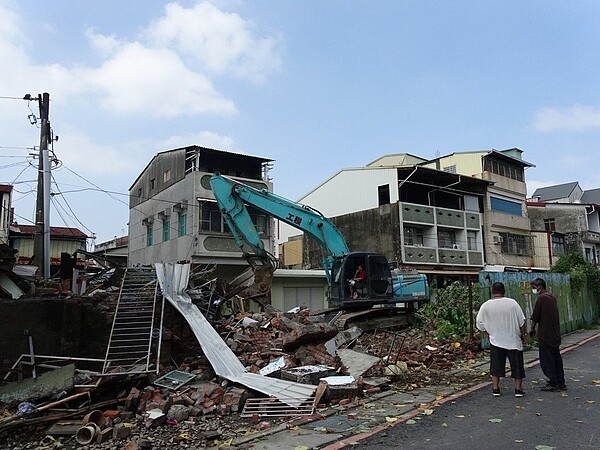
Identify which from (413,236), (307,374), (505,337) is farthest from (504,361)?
(413,236)

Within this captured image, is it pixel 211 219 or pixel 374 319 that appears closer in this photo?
pixel 374 319

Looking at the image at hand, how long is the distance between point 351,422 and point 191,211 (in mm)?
Answer: 19059

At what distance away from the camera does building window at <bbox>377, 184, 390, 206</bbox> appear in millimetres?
30875


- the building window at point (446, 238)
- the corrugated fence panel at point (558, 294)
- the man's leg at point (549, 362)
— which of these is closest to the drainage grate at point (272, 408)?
the man's leg at point (549, 362)

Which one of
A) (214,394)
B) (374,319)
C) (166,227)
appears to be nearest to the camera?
(214,394)

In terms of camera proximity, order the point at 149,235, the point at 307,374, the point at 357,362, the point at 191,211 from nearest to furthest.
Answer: the point at 307,374 < the point at 357,362 < the point at 191,211 < the point at 149,235

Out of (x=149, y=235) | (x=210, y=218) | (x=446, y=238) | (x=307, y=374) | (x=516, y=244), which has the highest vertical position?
(x=210, y=218)

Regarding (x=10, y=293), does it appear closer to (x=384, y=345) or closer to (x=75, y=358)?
(x=75, y=358)

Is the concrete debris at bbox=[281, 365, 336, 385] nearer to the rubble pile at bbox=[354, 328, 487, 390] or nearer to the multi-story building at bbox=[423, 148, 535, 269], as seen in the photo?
the rubble pile at bbox=[354, 328, 487, 390]

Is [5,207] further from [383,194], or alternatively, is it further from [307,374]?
[307,374]

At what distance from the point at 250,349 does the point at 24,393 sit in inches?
176

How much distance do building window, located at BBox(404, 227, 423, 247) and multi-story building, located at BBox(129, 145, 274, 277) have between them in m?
8.70

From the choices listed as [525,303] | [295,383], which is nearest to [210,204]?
[525,303]

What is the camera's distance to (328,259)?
639 inches
